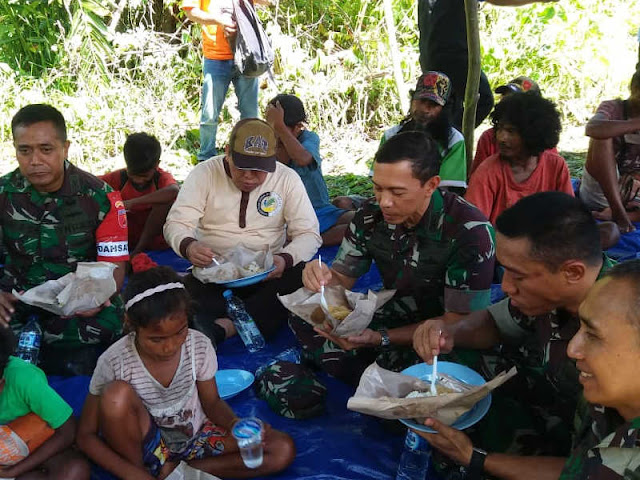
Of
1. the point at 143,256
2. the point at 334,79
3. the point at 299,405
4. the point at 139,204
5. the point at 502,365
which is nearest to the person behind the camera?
the point at 502,365

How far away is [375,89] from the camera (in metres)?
7.66

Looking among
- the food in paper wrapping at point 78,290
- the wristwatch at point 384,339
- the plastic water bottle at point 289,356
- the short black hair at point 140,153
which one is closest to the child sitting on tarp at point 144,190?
the short black hair at point 140,153

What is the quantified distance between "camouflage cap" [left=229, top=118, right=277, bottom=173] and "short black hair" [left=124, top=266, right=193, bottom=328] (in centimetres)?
105

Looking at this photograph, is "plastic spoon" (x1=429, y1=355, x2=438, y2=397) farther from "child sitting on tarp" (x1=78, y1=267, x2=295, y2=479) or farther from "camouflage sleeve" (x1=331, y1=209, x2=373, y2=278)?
"camouflage sleeve" (x1=331, y1=209, x2=373, y2=278)

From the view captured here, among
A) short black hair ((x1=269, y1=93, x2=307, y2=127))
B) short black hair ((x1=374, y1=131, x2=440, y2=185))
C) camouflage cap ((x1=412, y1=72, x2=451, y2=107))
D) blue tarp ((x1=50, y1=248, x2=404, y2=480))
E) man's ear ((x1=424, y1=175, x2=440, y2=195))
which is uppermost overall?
camouflage cap ((x1=412, y1=72, x2=451, y2=107))

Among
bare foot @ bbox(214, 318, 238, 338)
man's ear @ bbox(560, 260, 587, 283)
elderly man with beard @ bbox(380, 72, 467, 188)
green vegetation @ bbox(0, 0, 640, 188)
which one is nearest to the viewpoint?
man's ear @ bbox(560, 260, 587, 283)

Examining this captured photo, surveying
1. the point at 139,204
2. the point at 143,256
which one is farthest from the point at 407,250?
the point at 139,204

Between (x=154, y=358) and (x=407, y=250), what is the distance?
3.56 ft

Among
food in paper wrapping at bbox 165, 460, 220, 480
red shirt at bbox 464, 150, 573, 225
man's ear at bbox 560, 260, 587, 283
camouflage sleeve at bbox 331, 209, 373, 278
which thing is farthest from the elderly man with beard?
food in paper wrapping at bbox 165, 460, 220, 480

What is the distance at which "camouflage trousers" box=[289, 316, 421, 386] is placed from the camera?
8.14ft

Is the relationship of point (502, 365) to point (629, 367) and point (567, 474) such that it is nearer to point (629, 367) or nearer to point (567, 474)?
point (567, 474)

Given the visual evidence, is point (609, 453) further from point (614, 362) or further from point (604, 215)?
point (604, 215)

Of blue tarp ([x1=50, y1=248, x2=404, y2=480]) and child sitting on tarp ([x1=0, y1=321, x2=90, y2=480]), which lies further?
blue tarp ([x1=50, y1=248, x2=404, y2=480])

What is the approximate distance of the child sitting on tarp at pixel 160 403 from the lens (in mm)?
1985
